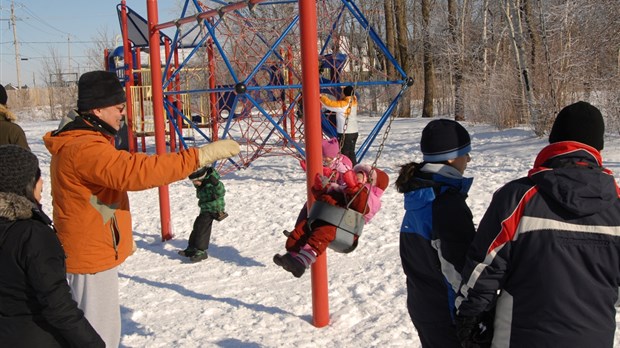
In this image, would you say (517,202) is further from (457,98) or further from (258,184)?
(457,98)

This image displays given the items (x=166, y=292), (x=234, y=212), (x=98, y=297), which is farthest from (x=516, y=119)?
(x=98, y=297)

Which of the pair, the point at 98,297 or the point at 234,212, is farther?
the point at 234,212

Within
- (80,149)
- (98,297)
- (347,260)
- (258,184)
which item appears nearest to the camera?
(80,149)

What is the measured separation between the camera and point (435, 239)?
236 cm

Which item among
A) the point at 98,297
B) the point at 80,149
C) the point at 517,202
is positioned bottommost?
the point at 98,297

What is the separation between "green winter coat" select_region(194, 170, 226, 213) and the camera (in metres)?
5.80

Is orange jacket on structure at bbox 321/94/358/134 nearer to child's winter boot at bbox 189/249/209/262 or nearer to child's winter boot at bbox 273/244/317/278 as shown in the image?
child's winter boot at bbox 189/249/209/262

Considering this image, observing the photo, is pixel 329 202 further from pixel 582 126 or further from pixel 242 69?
pixel 242 69

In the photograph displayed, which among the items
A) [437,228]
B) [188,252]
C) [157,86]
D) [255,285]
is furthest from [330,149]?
[437,228]

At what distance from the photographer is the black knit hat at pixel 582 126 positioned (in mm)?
2066

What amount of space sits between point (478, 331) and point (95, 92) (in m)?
2.06

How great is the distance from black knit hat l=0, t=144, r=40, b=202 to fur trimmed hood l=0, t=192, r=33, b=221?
58 millimetres

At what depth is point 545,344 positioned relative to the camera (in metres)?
2.00

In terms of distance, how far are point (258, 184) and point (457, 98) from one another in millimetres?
12657
